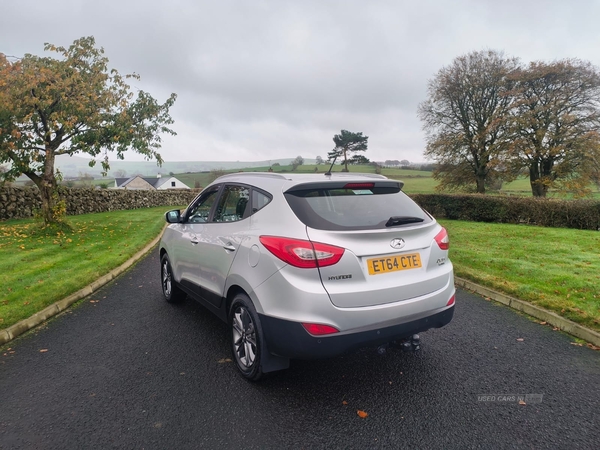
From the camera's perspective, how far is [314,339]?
272 cm

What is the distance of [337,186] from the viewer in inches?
126

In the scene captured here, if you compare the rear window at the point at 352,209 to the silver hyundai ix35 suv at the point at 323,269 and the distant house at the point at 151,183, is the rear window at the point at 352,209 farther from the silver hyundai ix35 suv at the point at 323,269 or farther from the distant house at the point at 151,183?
the distant house at the point at 151,183

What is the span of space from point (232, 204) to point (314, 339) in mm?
1749

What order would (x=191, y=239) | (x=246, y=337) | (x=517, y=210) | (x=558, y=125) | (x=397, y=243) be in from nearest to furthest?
(x=397, y=243) → (x=246, y=337) → (x=191, y=239) → (x=517, y=210) → (x=558, y=125)

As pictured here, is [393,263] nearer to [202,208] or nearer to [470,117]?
[202,208]

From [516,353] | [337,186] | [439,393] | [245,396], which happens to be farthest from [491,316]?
[245,396]

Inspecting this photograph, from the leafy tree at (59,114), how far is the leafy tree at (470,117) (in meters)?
27.7

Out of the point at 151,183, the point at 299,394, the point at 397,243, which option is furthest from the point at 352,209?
the point at 151,183

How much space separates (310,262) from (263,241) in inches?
19.4

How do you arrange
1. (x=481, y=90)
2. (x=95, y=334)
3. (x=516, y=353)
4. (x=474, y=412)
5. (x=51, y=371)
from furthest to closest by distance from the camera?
(x=481, y=90) < (x=95, y=334) < (x=516, y=353) < (x=51, y=371) < (x=474, y=412)

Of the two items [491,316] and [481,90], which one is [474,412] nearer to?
[491,316]

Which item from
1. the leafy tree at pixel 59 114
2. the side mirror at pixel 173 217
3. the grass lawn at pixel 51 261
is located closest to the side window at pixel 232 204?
the side mirror at pixel 173 217

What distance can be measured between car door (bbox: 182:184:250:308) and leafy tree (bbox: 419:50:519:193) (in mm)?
31290

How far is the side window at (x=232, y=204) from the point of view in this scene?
3607 mm
